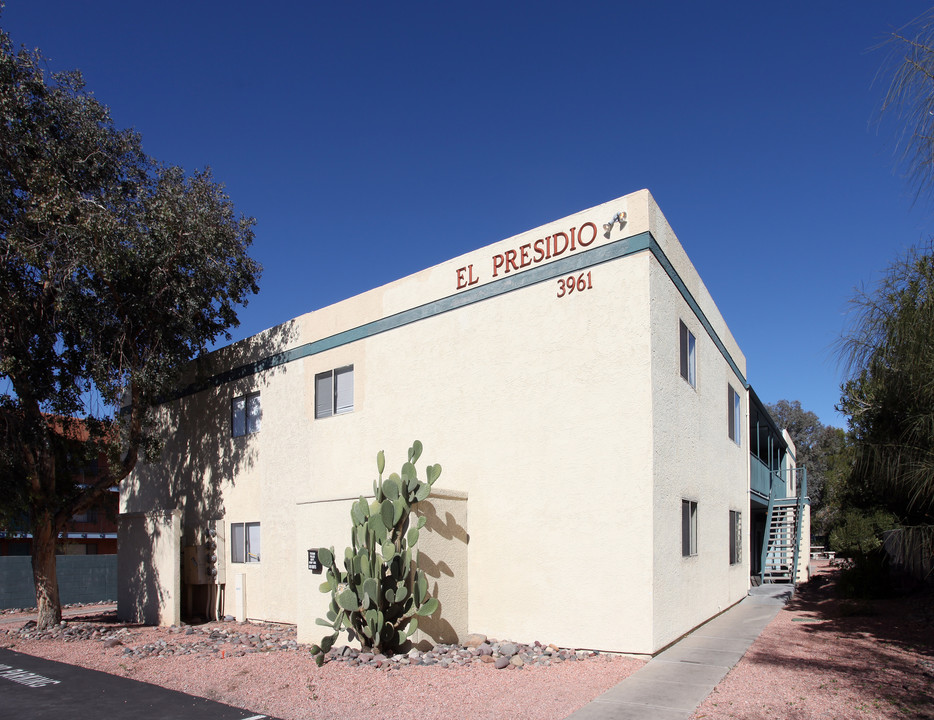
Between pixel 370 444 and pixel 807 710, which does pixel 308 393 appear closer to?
pixel 370 444

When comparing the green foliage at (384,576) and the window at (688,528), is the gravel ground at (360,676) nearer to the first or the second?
the green foliage at (384,576)

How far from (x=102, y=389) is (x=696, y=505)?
1212 cm

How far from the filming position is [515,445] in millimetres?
11922

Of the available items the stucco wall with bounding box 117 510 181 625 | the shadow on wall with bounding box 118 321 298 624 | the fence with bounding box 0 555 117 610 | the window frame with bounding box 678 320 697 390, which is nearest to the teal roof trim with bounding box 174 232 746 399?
the shadow on wall with bounding box 118 321 298 624

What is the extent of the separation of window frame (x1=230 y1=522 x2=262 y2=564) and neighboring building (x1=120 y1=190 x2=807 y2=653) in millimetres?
62

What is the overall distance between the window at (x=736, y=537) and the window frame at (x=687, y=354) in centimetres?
512

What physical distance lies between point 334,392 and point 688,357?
7.22m

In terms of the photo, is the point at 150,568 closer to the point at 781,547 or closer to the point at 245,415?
the point at 245,415

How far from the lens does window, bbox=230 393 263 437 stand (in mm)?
17459

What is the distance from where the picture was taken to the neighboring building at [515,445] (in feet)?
35.3

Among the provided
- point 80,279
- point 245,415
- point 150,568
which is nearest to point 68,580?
point 150,568

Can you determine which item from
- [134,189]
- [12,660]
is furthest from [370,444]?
[134,189]

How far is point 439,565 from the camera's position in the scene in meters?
11.8

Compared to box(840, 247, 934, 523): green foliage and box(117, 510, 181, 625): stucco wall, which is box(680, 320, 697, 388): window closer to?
box(840, 247, 934, 523): green foliage
